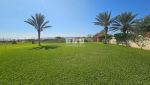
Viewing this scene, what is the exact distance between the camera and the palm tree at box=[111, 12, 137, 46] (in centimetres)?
3103

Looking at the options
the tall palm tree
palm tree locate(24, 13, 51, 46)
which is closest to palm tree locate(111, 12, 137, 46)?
the tall palm tree

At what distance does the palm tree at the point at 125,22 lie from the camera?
31031 millimetres

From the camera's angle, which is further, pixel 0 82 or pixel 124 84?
pixel 0 82

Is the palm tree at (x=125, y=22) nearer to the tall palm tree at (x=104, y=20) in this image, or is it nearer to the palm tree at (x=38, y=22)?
the tall palm tree at (x=104, y=20)

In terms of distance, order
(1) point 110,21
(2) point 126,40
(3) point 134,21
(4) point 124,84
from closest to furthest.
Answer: (4) point 124,84 < (2) point 126,40 < (3) point 134,21 < (1) point 110,21

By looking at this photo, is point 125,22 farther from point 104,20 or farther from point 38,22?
point 38,22

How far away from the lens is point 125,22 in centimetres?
3164

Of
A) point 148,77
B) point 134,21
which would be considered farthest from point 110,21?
point 148,77

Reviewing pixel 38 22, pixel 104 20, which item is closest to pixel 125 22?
pixel 104 20

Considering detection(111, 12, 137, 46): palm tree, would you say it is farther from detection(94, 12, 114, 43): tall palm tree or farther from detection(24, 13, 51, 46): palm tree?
detection(24, 13, 51, 46): palm tree

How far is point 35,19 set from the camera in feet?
109

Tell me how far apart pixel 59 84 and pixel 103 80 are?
1.68m

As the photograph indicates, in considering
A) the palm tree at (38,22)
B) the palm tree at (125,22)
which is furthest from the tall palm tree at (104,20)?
the palm tree at (38,22)

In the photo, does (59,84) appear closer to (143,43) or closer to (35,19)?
(143,43)
